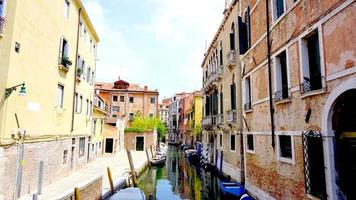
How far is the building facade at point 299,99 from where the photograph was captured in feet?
16.3

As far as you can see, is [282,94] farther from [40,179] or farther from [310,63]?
[40,179]

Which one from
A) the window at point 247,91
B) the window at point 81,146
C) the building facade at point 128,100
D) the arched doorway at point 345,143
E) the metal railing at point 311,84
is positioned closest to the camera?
the arched doorway at point 345,143

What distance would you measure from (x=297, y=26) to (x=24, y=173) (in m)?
9.21

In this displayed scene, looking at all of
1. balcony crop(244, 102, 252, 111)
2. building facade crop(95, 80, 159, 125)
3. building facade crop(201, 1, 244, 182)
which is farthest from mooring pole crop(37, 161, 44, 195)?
building facade crop(95, 80, 159, 125)

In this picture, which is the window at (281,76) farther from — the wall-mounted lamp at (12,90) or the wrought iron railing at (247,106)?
the wall-mounted lamp at (12,90)

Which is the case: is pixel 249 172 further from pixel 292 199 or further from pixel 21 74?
pixel 21 74

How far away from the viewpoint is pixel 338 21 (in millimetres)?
4871

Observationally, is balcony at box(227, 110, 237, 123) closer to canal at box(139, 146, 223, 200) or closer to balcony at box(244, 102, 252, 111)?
balcony at box(244, 102, 252, 111)

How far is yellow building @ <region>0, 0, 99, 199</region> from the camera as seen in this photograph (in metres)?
7.31

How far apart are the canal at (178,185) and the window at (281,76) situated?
20.0ft

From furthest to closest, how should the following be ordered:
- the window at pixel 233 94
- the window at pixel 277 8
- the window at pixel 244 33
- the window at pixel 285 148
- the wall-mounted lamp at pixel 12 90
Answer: the window at pixel 233 94 → the window at pixel 244 33 → the window at pixel 277 8 → the wall-mounted lamp at pixel 12 90 → the window at pixel 285 148

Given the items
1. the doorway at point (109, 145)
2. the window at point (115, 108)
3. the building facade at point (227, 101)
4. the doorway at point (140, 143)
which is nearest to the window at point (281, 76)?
the building facade at point (227, 101)

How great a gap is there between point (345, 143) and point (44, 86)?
971 cm

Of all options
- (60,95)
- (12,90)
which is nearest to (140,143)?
(60,95)
